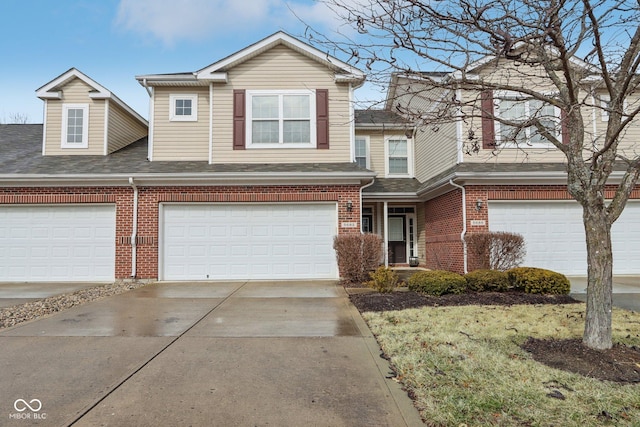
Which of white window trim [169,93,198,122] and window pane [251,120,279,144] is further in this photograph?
white window trim [169,93,198,122]

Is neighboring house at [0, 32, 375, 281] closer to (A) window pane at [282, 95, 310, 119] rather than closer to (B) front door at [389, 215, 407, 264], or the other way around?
(A) window pane at [282, 95, 310, 119]

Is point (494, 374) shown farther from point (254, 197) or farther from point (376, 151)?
point (376, 151)

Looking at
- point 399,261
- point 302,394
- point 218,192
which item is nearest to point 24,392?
point 302,394

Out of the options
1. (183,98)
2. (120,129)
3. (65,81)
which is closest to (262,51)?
(183,98)

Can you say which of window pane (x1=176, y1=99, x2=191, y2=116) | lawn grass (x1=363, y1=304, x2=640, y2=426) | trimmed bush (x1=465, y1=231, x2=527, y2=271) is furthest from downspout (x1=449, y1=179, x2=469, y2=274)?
window pane (x1=176, y1=99, x2=191, y2=116)

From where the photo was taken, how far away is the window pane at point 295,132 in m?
11.7

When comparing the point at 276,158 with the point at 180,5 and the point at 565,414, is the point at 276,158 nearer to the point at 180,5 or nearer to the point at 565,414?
the point at 180,5

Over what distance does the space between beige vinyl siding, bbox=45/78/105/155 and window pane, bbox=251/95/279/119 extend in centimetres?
511

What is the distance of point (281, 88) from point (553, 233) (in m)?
8.92

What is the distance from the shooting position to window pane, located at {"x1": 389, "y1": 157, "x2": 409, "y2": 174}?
1544cm

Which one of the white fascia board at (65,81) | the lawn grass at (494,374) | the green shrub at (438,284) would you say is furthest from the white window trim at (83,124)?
the lawn grass at (494,374)

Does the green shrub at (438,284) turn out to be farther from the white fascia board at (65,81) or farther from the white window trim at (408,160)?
the white fascia board at (65,81)

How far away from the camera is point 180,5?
6.96 m

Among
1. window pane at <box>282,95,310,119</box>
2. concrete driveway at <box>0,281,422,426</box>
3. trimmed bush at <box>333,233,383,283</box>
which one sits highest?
window pane at <box>282,95,310,119</box>
